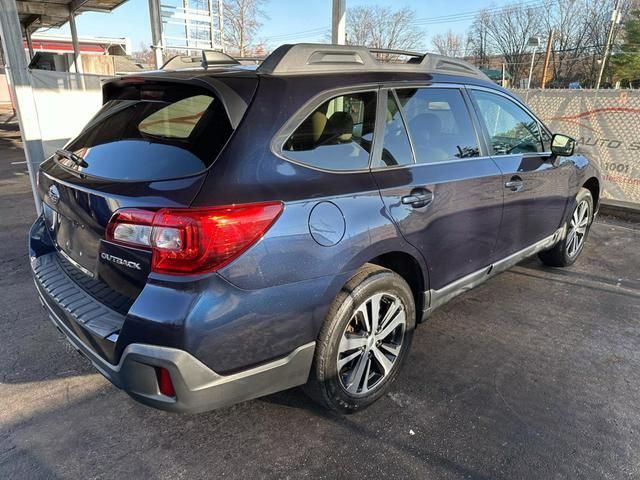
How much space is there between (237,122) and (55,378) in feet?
6.76

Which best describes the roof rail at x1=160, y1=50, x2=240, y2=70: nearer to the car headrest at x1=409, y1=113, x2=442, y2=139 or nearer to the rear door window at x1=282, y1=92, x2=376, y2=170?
the rear door window at x1=282, y1=92, x2=376, y2=170

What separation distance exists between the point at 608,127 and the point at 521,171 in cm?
436

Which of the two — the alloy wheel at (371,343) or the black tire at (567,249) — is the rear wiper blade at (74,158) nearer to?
the alloy wheel at (371,343)

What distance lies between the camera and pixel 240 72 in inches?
86.7

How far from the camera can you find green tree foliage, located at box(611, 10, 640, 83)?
40719mm

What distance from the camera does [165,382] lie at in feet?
6.15

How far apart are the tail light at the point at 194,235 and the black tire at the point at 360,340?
0.64 m

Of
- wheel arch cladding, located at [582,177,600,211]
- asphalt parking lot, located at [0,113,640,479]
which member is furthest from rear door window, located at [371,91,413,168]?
wheel arch cladding, located at [582,177,600,211]

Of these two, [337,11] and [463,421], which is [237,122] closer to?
[463,421]

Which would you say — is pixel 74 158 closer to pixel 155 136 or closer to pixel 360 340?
pixel 155 136

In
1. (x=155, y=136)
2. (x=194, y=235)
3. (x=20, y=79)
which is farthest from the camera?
(x=20, y=79)

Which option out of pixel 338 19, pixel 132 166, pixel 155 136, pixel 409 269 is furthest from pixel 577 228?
pixel 338 19

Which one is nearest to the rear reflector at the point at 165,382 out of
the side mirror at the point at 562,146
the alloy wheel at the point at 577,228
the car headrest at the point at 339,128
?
the car headrest at the point at 339,128

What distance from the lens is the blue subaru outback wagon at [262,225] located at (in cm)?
185
